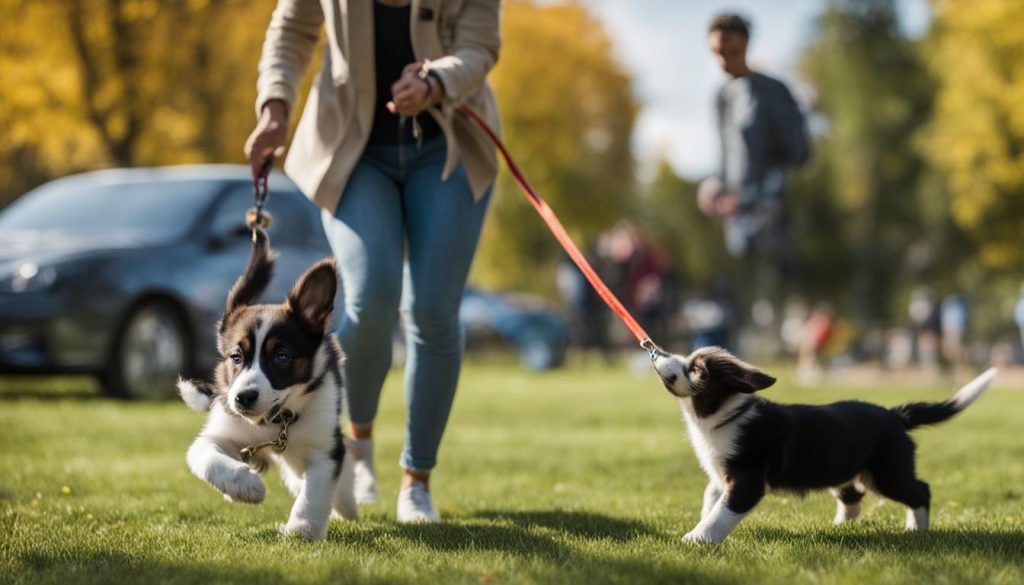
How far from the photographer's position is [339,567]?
Answer: 3.74 metres

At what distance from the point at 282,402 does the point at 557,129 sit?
3341 cm

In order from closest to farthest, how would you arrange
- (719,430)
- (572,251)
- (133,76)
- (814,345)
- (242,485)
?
1. (242,485)
2. (719,430)
3. (572,251)
4. (133,76)
5. (814,345)

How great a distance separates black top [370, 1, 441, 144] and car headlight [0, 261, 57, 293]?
6.00 metres

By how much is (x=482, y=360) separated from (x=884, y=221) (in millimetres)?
35049

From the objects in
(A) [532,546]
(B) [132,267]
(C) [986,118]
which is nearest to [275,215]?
(B) [132,267]

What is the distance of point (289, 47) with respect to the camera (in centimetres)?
548

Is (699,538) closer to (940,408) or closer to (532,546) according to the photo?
(532,546)

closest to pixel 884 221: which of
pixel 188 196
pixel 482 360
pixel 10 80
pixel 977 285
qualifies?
pixel 977 285

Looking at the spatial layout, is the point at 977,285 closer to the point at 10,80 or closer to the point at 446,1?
the point at 10,80

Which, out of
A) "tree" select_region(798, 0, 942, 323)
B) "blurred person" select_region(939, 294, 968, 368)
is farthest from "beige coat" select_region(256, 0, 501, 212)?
"tree" select_region(798, 0, 942, 323)

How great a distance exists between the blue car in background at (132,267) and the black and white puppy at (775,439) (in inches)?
217

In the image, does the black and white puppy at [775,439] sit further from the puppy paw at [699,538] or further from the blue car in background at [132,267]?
the blue car in background at [132,267]

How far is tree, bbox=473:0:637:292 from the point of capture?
36750 millimetres

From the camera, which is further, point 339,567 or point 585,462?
point 585,462
